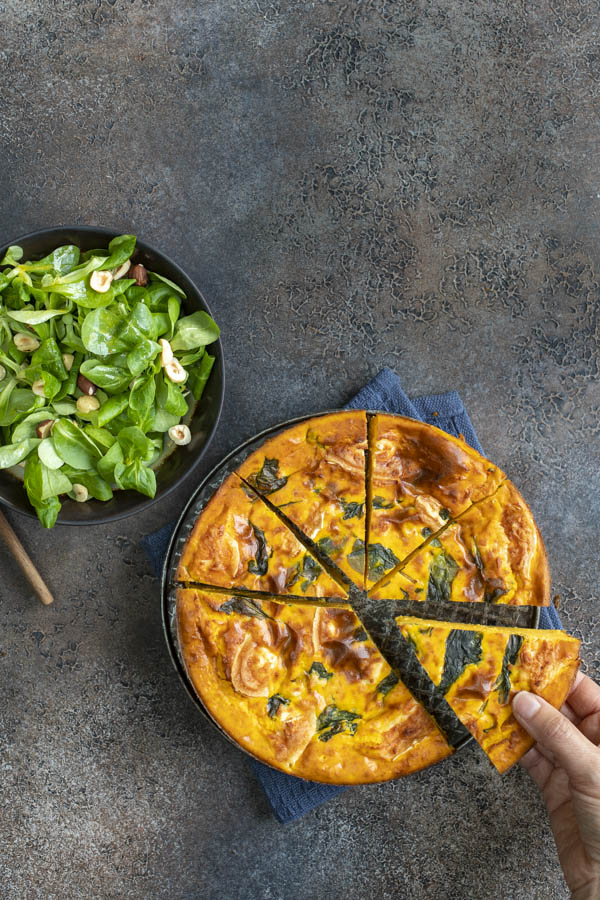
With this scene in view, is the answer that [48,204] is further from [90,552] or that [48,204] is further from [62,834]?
[62,834]

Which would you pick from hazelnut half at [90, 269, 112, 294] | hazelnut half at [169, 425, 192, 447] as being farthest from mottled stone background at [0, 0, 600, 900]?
hazelnut half at [90, 269, 112, 294]

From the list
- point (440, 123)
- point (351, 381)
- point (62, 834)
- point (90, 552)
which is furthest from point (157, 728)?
point (440, 123)

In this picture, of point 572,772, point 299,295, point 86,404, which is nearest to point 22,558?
point 86,404

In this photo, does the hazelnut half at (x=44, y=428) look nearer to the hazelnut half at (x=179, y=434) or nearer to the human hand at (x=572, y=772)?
the hazelnut half at (x=179, y=434)

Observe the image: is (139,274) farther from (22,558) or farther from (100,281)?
(22,558)

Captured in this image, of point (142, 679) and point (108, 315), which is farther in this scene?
point (142, 679)

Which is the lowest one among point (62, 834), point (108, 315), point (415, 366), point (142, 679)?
point (62, 834)

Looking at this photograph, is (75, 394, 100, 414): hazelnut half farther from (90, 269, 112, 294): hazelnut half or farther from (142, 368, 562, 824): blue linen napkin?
(142, 368, 562, 824): blue linen napkin
